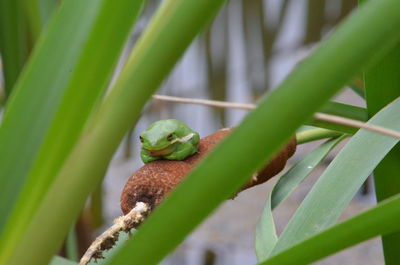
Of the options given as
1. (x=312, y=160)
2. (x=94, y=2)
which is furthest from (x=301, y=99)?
(x=312, y=160)

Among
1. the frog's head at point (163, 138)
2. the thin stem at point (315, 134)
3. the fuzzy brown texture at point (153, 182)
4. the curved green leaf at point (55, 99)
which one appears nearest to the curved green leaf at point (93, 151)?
the curved green leaf at point (55, 99)

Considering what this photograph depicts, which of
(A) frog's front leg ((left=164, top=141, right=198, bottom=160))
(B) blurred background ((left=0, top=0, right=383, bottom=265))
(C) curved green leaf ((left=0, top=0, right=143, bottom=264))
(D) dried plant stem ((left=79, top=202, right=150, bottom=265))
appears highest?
→ (C) curved green leaf ((left=0, top=0, right=143, bottom=264))

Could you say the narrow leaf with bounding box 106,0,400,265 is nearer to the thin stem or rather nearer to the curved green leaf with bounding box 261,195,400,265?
the curved green leaf with bounding box 261,195,400,265

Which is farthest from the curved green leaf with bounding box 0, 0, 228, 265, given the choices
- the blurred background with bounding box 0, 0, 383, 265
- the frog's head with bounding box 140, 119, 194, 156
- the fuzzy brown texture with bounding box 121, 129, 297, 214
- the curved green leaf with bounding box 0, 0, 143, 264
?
the blurred background with bounding box 0, 0, 383, 265

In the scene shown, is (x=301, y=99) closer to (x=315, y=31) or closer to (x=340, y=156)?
(x=340, y=156)

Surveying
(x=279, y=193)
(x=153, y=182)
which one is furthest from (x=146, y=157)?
(x=153, y=182)

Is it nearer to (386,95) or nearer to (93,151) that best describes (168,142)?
(386,95)
